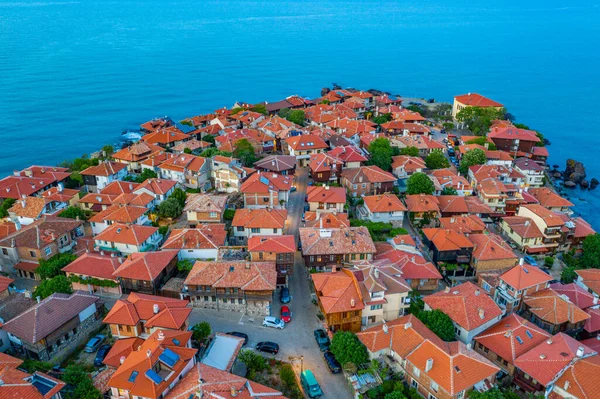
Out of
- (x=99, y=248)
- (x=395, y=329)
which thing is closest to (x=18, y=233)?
(x=99, y=248)

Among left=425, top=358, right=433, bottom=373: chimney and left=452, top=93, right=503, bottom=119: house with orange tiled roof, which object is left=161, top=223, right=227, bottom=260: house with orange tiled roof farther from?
left=452, top=93, right=503, bottom=119: house with orange tiled roof

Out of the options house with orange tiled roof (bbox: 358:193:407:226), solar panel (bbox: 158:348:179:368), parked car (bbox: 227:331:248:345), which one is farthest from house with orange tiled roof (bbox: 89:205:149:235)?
house with orange tiled roof (bbox: 358:193:407:226)

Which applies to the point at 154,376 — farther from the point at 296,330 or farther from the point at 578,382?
the point at 578,382

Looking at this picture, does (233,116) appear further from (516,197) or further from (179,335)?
(179,335)

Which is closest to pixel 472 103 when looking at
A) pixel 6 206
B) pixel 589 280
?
pixel 589 280

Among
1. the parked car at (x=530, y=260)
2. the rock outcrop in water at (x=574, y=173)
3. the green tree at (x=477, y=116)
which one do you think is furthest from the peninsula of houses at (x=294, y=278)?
the green tree at (x=477, y=116)

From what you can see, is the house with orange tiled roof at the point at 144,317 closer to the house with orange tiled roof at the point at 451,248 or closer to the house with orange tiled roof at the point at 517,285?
the house with orange tiled roof at the point at 451,248
